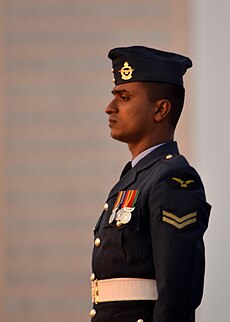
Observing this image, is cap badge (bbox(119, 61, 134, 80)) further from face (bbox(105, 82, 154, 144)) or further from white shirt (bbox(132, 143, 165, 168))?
white shirt (bbox(132, 143, 165, 168))

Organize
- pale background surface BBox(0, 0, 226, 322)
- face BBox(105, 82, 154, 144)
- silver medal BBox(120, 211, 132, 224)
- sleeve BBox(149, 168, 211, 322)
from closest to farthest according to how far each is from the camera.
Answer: sleeve BBox(149, 168, 211, 322), silver medal BBox(120, 211, 132, 224), face BBox(105, 82, 154, 144), pale background surface BBox(0, 0, 226, 322)

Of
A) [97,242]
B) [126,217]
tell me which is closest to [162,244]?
[126,217]

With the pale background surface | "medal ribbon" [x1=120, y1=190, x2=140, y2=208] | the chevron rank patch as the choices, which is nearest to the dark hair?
"medal ribbon" [x1=120, y1=190, x2=140, y2=208]

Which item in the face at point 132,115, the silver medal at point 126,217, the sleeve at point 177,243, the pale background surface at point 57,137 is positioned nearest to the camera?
the sleeve at point 177,243

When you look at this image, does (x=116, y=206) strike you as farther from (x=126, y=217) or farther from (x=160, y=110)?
(x=160, y=110)

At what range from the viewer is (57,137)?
438 centimetres

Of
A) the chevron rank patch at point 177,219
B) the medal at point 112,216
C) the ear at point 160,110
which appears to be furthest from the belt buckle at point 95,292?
the ear at point 160,110

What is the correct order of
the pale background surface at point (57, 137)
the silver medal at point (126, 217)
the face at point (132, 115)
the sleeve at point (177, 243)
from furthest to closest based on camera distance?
1. the pale background surface at point (57, 137)
2. the face at point (132, 115)
3. the silver medal at point (126, 217)
4. the sleeve at point (177, 243)

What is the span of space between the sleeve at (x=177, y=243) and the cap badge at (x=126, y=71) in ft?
0.99

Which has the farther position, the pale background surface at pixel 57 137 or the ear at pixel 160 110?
the pale background surface at pixel 57 137

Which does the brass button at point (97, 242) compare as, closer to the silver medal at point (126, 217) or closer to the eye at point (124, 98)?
the silver medal at point (126, 217)

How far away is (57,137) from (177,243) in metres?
1.91

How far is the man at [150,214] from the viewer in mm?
2516

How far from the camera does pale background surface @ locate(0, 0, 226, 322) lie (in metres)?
4.32
